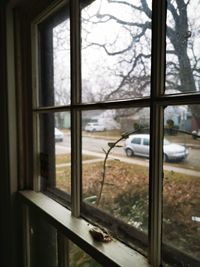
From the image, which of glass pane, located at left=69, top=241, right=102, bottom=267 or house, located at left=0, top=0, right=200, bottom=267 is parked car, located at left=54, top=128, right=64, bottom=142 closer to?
house, located at left=0, top=0, right=200, bottom=267

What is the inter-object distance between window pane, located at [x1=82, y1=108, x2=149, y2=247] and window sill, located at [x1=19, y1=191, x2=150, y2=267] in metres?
0.07

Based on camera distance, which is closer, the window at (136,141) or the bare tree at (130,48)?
the bare tree at (130,48)

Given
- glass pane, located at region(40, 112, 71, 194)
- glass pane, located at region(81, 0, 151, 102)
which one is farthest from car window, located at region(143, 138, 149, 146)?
glass pane, located at region(40, 112, 71, 194)

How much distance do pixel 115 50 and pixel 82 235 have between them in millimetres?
548

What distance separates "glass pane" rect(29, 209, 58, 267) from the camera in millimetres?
1115

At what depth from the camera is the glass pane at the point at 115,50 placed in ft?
2.25

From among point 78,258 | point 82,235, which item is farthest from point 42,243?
point 82,235

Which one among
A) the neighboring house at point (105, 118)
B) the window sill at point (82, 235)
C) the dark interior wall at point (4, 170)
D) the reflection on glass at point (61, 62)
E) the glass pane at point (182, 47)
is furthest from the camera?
the dark interior wall at point (4, 170)

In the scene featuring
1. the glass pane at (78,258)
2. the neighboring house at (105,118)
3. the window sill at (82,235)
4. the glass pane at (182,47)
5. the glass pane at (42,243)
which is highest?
the glass pane at (182,47)

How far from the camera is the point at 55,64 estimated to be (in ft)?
3.72

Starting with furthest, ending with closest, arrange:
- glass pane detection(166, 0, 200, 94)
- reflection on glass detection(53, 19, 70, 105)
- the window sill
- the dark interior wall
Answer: the dark interior wall
reflection on glass detection(53, 19, 70, 105)
the window sill
glass pane detection(166, 0, 200, 94)

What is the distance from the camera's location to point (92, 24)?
2.91ft

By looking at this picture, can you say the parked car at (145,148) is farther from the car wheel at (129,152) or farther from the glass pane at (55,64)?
the glass pane at (55,64)

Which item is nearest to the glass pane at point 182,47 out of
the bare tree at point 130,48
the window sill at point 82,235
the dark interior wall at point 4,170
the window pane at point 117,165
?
the bare tree at point 130,48
